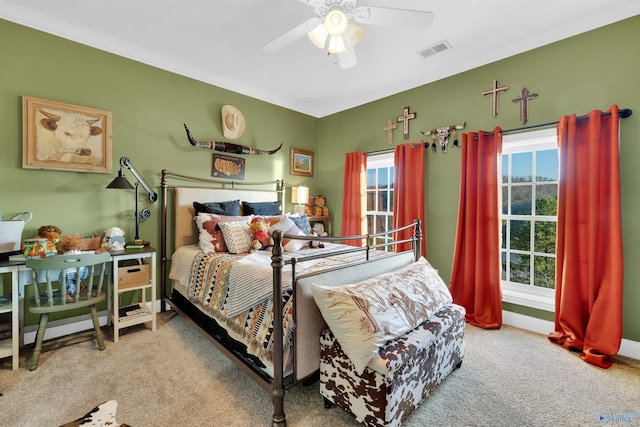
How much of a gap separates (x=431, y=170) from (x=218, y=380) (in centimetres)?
307

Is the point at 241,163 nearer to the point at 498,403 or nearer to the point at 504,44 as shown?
the point at 504,44

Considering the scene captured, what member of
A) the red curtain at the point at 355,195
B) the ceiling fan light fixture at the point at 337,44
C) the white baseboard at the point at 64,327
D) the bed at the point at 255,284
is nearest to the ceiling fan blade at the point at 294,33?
the ceiling fan light fixture at the point at 337,44

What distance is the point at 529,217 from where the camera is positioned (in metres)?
3.03

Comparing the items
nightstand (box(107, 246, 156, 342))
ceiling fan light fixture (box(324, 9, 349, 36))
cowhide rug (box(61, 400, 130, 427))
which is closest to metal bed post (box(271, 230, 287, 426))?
cowhide rug (box(61, 400, 130, 427))

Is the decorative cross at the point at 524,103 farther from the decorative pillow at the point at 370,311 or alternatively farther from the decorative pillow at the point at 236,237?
the decorative pillow at the point at 236,237

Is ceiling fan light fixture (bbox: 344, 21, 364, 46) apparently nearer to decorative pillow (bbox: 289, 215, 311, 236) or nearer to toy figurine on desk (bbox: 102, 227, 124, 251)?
decorative pillow (bbox: 289, 215, 311, 236)

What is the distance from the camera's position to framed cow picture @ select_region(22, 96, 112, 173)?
8.19ft

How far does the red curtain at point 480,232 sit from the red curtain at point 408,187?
0.47 m

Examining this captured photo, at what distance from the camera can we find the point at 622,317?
237cm

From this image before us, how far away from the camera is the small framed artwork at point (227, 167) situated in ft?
12.0

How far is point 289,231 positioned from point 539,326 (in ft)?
8.64

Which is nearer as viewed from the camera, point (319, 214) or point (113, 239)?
point (113, 239)

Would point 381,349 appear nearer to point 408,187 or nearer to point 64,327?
point 408,187


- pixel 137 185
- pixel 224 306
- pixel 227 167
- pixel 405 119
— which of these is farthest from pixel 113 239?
pixel 405 119
